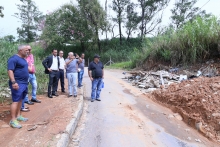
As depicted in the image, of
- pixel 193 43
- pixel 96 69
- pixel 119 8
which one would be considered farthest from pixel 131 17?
pixel 96 69

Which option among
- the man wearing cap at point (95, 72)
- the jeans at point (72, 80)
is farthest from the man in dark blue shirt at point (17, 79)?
the man wearing cap at point (95, 72)

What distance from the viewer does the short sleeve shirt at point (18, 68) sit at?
12.4 feet

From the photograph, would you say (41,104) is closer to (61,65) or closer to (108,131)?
(61,65)

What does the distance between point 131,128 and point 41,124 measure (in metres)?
1.99

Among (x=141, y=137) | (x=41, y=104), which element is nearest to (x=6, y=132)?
(x=41, y=104)

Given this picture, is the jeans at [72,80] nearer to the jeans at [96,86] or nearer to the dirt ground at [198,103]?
the jeans at [96,86]

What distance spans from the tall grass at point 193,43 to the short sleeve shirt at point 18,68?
9589mm

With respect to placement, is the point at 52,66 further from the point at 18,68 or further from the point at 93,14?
the point at 93,14

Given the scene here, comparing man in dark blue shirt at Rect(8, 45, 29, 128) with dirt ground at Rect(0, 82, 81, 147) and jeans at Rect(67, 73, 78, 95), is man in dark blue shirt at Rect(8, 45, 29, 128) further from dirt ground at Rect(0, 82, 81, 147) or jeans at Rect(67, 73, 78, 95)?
jeans at Rect(67, 73, 78, 95)

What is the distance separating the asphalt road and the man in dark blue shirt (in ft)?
4.40

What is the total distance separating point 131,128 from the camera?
4.34 m

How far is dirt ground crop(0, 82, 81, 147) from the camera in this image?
10.4ft

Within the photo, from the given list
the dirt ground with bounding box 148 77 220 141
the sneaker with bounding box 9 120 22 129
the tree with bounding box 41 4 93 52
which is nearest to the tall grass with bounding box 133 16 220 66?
the dirt ground with bounding box 148 77 220 141

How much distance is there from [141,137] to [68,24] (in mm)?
26536
